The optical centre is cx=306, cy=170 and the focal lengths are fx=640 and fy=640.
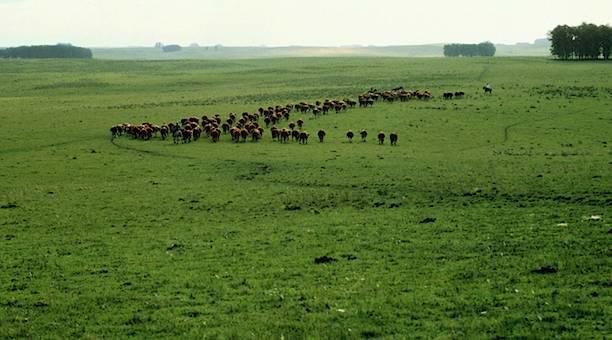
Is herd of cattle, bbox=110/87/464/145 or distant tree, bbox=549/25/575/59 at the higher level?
distant tree, bbox=549/25/575/59

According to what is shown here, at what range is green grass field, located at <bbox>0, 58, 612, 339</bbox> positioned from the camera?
14.1 metres

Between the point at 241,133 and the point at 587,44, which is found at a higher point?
the point at 587,44

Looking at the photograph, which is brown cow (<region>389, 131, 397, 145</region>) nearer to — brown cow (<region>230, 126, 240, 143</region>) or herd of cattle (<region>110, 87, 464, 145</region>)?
herd of cattle (<region>110, 87, 464, 145</region>)

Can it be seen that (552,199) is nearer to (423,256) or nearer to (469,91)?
(423,256)

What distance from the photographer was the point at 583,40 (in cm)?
12838

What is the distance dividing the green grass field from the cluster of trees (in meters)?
86.0

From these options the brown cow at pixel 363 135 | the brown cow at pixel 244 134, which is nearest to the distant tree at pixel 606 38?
the brown cow at pixel 363 135

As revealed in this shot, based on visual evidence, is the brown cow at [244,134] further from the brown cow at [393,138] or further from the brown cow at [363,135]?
the brown cow at [393,138]

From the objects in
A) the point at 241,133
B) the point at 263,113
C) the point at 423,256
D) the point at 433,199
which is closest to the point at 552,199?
the point at 433,199

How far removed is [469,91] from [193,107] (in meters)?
31.0

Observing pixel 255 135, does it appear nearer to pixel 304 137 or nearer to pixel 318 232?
pixel 304 137

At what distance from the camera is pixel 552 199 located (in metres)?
24.5

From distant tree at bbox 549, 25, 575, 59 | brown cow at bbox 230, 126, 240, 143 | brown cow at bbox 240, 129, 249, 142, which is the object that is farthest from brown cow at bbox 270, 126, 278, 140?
distant tree at bbox 549, 25, 575, 59

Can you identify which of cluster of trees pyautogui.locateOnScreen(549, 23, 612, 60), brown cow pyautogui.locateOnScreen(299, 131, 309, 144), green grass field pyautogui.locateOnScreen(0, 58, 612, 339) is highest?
cluster of trees pyautogui.locateOnScreen(549, 23, 612, 60)
